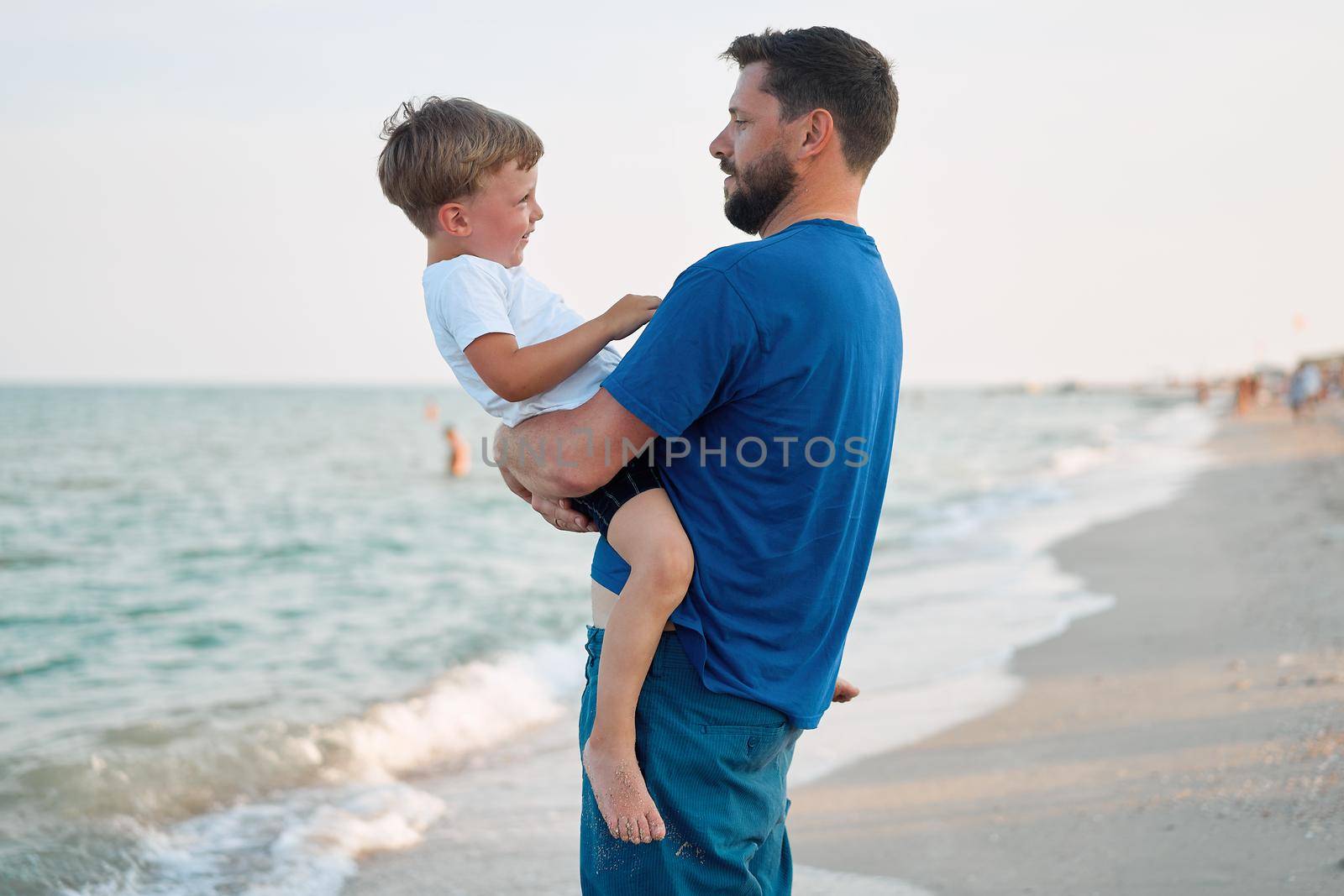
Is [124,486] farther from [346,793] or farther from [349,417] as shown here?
[349,417]

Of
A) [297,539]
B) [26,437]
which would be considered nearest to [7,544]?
[297,539]

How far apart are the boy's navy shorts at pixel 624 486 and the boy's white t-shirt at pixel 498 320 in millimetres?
167

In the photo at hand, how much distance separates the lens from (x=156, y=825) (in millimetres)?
4855

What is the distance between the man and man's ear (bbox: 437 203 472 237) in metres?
0.43

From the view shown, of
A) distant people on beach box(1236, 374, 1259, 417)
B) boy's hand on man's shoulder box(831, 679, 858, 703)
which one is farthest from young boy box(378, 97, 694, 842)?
distant people on beach box(1236, 374, 1259, 417)

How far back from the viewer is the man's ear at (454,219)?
83.9 inches

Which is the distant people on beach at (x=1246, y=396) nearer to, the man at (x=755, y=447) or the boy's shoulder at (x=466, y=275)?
the man at (x=755, y=447)

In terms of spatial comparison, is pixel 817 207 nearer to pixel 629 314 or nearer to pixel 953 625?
pixel 629 314

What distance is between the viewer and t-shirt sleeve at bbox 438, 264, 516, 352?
1928 millimetres

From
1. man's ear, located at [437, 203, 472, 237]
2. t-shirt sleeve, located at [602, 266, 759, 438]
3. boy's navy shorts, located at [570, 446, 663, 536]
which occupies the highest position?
man's ear, located at [437, 203, 472, 237]

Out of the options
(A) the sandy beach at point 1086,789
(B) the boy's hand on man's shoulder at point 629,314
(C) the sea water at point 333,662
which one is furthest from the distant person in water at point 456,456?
(B) the boy's hand on man's shoulder at point 629,314

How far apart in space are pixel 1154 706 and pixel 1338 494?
941cm

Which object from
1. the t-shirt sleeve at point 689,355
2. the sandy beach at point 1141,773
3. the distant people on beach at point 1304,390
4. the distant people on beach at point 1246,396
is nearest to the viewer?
the t-shirt sleeve at point 689,355

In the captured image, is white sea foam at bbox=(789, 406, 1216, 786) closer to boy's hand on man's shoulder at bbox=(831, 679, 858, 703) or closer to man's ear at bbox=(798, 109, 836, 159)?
boy's hand on man's shoulder at bbox=(831, 679, 858, 703)
